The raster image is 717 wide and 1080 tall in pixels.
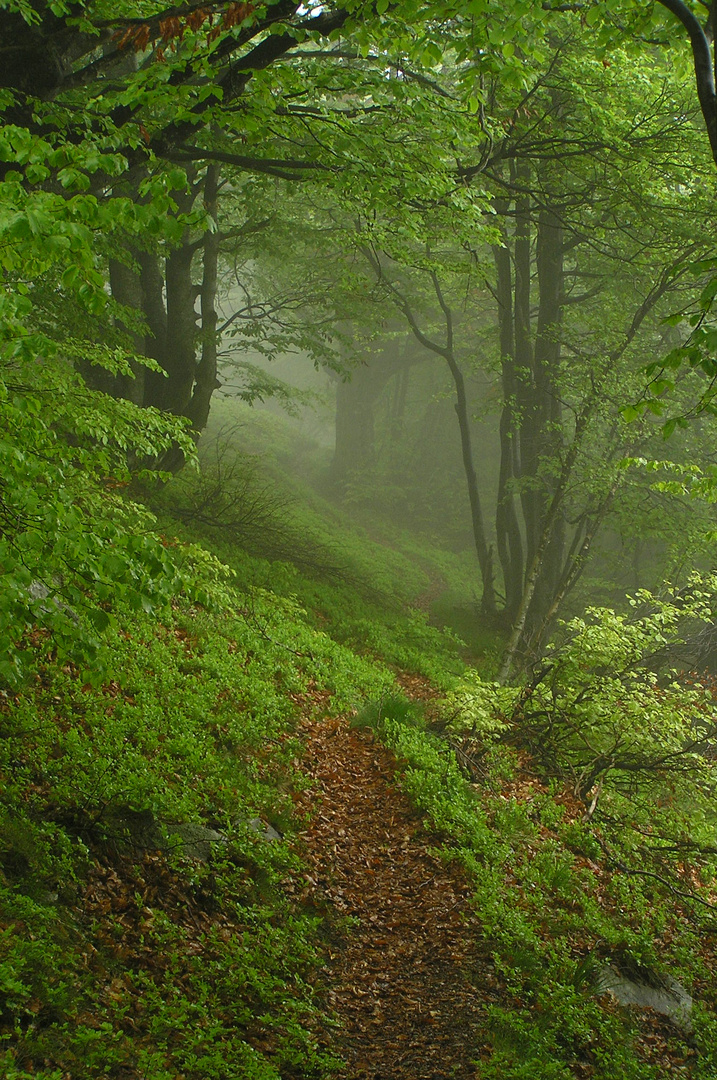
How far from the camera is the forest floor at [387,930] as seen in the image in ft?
13.5

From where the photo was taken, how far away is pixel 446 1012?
14.7 feet

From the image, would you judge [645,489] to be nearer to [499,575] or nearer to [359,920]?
[499,575]

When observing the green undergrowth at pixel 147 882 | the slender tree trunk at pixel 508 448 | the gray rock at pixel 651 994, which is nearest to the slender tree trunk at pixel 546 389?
the slender tree trunk at pixel 508 448

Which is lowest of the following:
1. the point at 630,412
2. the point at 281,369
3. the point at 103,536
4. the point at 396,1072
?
the point at 396,1072

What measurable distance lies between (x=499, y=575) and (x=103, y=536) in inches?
902

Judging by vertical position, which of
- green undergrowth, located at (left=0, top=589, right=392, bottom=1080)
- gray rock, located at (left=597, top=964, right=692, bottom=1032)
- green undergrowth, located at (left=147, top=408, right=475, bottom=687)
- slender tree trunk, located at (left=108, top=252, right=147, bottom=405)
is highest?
slender tree trunk, located at (left=108, top=252, right=147, bottom=405)

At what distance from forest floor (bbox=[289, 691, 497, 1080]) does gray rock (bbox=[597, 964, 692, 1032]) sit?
87cm

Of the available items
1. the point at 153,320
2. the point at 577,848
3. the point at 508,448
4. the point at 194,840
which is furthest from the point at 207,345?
the point at 577,848

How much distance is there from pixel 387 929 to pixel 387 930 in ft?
0.04

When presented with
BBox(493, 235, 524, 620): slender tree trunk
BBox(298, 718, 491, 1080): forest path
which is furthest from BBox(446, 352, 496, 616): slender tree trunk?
BBox(298, 718, 491, 1080): forest path

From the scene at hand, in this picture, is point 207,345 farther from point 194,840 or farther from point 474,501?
point 194,840

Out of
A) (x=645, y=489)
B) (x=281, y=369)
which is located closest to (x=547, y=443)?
(x=645, y=489)

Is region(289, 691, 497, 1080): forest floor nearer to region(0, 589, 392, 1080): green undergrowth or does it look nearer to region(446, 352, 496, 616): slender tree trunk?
region(0, 589, 392, 1080): green undergrowth

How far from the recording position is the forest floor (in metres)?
4.12
